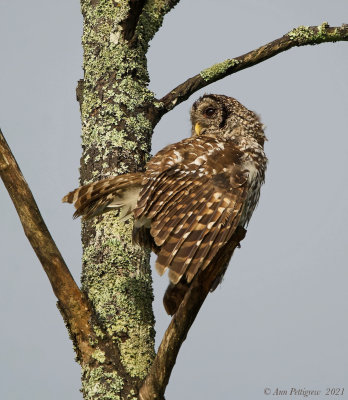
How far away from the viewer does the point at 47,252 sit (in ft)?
10.0

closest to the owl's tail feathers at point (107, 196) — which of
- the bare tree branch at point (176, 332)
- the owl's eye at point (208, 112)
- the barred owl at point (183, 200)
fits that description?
the barred owl at point (183, 200)

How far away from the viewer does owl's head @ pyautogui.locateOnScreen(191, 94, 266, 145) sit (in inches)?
172

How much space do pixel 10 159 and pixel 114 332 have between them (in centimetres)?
89

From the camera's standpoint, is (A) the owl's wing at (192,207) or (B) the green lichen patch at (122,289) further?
(B) the green lichen patch at (122,289)

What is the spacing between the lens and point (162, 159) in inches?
141

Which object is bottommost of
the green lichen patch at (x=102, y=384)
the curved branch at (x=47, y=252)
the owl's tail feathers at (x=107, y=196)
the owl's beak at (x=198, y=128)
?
the green lichen patch at (x=102, y=384)

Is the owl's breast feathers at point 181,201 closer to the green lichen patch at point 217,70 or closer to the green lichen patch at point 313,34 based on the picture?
the green lichen patch at point 217,70

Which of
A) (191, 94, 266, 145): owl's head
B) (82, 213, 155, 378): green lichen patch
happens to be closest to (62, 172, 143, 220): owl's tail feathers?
(82, 213, 155, 378): green lichen patch

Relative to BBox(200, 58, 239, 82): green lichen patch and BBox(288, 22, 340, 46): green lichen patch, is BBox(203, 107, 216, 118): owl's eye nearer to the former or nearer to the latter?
BBox(200, 58, 239, 82): green lichen patch

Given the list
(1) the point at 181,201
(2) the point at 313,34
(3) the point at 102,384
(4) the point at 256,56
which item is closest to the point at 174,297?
(1) the point at 181,201

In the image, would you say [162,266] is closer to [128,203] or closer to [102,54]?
[128,203]

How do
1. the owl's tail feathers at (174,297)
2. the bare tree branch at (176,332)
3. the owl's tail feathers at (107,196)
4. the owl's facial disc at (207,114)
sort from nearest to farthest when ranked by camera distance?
1. the bare tree branch at (176,332)
2. the owl's tail feathers at (107,196)
3. the owl's tail feathers at (174,297)
4. the owl's facial disc at (207,114)

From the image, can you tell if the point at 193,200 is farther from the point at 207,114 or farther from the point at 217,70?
the point at 207,114

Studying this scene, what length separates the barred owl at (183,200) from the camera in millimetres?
3176
